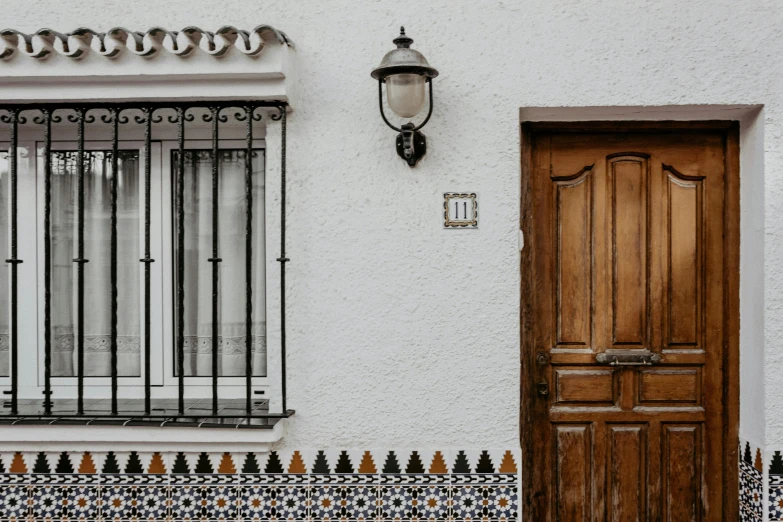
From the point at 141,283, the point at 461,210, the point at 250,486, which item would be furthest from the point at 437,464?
the point at 141,283

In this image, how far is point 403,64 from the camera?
284 centimetres

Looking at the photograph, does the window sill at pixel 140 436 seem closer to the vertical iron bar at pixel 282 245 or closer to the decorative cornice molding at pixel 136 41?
the vertical iron bar at pixel 282 245

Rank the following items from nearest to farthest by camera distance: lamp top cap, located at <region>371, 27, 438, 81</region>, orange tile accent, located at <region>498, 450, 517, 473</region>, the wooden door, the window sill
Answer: lamp top cap, located at <region>371, 27, 438, 81</region> → the window sill → orange tile accent, located at <region>498, 450, 517, 473</region> → the wooden door

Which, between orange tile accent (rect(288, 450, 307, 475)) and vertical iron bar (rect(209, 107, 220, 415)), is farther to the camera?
orange tile accent (rect(288, 450, 307, 475))

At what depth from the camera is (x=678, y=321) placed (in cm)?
335

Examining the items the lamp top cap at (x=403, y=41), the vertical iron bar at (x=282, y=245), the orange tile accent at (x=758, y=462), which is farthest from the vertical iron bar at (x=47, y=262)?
the orange tile accent at (x=758, y=462)

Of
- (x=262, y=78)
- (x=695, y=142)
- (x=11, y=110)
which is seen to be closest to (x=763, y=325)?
(x=695, y=142)

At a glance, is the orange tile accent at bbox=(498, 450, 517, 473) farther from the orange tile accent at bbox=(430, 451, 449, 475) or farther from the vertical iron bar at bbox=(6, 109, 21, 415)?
the vertical iron bar at bbox=(6, 109, 21, 415)

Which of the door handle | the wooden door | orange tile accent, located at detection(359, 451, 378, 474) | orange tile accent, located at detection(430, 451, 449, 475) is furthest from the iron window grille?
the door handle

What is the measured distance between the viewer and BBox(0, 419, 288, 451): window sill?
3.04m

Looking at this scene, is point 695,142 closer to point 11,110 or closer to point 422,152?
point 422,152

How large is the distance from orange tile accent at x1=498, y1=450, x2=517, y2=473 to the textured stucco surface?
0.08 m

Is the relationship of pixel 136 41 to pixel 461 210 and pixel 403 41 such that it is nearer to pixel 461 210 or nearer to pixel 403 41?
pixel 403 41

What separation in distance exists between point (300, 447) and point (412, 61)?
200cm
